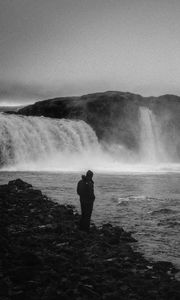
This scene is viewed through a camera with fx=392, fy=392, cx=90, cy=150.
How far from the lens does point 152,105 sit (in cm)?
7362

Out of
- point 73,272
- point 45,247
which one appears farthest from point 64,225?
point 73,272

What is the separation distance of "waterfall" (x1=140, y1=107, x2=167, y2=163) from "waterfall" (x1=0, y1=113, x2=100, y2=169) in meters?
16.5

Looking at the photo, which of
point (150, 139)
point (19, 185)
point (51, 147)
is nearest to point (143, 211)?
point (19, 185)

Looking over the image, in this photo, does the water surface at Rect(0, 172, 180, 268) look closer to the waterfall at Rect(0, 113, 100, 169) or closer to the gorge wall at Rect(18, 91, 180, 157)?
the waterfall at Rect(0, 113, 100, 169)

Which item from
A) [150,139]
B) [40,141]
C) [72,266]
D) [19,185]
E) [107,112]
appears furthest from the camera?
[150,139]

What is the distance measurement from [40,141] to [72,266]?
40242 millimetres

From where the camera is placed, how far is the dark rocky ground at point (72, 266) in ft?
22.5

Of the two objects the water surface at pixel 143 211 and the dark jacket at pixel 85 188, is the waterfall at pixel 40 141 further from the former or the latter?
A: the dark jacket at pixel 85 188

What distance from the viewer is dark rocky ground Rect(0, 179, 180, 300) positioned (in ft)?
22.5

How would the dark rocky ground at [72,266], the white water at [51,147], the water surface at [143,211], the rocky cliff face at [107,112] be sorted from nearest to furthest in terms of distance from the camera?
1. the dark rocky ground at [72,266]
2. the water surface at [143,211]
3. the white water at [51,147]
4. the rocky cliff face at [107,112]

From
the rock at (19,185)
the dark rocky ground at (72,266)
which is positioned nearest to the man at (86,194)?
the dark rocky ground at (72,266)

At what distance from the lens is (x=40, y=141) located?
47.9 metres

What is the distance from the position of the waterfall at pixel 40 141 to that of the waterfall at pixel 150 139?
16495mm

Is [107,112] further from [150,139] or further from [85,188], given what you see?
[85,188]
